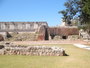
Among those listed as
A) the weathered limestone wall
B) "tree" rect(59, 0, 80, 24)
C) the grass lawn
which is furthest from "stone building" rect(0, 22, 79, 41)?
the grass lawn

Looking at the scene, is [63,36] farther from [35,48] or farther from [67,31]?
[35,48]

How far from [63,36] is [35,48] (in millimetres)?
39637

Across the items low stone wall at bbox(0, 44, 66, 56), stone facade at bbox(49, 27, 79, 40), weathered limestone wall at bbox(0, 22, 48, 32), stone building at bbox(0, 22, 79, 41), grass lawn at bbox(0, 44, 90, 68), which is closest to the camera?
grass lawn at bbox(0, 44, 90, 68)

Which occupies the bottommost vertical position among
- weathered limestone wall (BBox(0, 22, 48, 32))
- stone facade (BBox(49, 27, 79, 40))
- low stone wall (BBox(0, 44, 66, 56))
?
low stone wall (BBox(0, 44, 66, 56))

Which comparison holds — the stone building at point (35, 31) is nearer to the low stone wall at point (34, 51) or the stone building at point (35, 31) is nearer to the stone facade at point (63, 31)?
the stone facade at point (63, 31)

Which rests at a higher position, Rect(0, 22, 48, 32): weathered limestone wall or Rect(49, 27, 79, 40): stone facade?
Rect(0, 22, 48, 32): weathered limestone wall

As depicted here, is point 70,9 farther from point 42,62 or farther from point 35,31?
point 35,31

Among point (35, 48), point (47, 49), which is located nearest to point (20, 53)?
point (35, 48)

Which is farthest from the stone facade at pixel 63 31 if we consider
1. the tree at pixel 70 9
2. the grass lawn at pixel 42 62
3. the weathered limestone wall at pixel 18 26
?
the grass lawn at pixel 42 62

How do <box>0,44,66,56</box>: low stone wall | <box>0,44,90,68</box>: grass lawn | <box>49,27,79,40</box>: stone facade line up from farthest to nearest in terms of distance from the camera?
<box>49,27,79,40</box>: stone facade < <box>0,44,66,56</box>: low stone wall < <box>0,44,90,68</box>: grass lawn

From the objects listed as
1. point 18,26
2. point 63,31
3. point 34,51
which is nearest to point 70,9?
point 34,51

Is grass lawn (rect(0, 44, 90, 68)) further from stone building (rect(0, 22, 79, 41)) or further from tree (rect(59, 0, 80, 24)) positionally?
stone building (rect(0, 22, 79, 41))

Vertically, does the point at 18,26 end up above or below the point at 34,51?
above

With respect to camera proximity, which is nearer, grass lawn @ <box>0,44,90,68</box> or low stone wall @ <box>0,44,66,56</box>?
grass lawn @ <box>0,44,90,68</box>
